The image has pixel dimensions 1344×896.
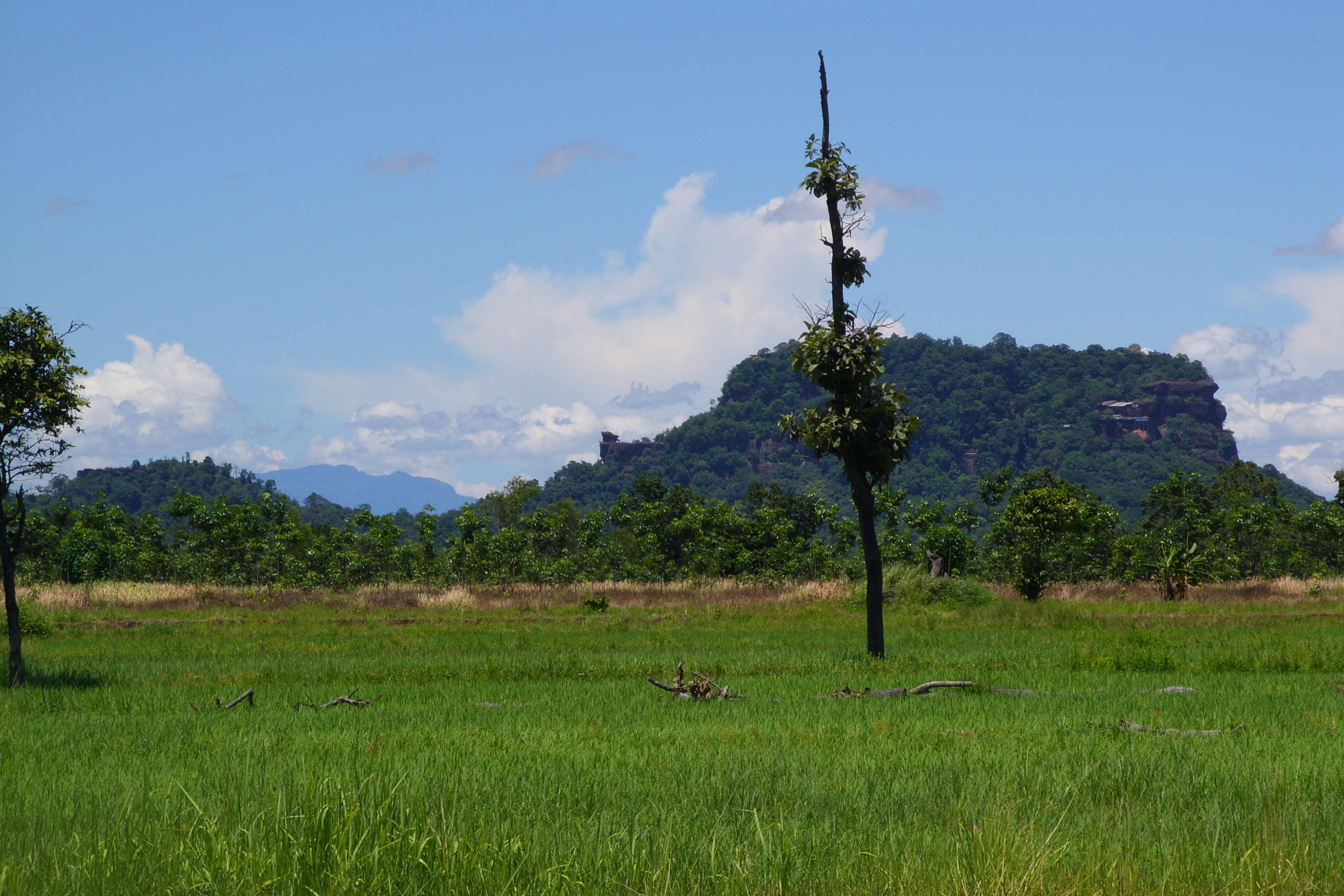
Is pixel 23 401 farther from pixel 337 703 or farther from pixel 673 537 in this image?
pixel 673 537

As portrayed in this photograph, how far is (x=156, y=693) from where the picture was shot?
16.5 meters

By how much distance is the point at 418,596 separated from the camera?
4144cm

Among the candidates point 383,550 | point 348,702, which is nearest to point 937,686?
point 348,702

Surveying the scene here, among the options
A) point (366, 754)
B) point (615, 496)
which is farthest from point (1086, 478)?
point (366, 754)

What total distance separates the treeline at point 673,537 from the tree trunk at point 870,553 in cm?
3427

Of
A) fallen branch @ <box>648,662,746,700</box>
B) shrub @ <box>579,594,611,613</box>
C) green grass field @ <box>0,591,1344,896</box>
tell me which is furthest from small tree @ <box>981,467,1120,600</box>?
fallen branch @ <box>648,662,746,700</box>

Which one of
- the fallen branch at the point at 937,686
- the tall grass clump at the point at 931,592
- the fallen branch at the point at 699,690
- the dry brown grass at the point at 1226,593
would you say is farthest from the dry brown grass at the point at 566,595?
the fallen branch at the point at 699,690

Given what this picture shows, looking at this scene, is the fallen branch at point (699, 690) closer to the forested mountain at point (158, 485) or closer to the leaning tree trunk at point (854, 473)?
the leaning tree trunk at point (854, 473)

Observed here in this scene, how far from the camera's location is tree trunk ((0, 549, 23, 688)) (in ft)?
56.8

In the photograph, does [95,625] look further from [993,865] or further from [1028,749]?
[993,865]

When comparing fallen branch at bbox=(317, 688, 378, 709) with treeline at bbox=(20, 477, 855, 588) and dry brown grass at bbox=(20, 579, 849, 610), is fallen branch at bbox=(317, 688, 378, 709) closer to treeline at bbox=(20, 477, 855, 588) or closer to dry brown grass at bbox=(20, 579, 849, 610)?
dry brown grass at bbox=(20, 579, 849, 610)

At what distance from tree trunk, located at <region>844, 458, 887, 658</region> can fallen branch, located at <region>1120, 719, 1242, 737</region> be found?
31.7 ft

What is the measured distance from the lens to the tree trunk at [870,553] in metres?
21.7

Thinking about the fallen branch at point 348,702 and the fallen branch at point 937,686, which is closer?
the fallen branch at point 348,702
